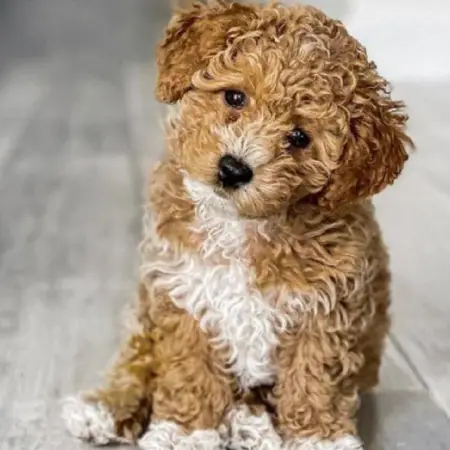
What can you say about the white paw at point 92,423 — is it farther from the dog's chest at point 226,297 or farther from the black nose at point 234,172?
the black nose at point 234,172

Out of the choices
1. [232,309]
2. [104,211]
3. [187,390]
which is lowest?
[104,211]

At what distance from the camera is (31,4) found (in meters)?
5.52

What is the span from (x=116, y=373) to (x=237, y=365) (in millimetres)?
219

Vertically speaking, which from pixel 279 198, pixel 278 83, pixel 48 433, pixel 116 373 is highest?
pixel 278 83

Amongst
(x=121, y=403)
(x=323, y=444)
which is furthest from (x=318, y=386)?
(x=121, y=403)

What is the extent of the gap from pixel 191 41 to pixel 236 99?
12cm

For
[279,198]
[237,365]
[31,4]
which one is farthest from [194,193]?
[31,4]

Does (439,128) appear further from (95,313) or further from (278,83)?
(278,83)

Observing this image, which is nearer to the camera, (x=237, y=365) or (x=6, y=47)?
(x=237, y=365)

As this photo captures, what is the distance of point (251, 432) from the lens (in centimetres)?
147

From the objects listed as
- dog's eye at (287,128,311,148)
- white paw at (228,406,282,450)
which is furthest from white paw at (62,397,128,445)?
dog's eye at (287,128,311,148)

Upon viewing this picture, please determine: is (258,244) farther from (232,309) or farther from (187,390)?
(187,390)

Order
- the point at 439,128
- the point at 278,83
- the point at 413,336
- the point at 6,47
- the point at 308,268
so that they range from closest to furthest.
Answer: the point at 278,83
the point at 308,268
the point at 413,336
the point at 439,128
the point at 6,47

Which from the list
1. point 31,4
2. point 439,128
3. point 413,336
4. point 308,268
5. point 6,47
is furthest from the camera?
point 31,4
